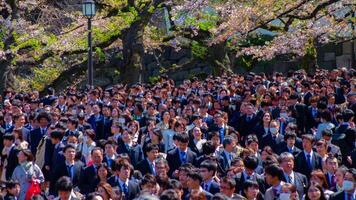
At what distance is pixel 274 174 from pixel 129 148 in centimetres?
382

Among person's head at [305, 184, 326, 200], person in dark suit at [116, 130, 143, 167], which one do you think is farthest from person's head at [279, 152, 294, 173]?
person in dark suit at [116, 130, 143, 167]

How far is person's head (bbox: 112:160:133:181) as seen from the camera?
1020 cm

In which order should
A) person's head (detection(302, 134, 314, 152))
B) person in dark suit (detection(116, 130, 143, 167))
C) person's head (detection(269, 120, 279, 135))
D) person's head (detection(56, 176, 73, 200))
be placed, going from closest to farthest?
person's head (detection(56, 176, 73, 200)) → person's head (detection(302, 134, 314, 152)) → person in dark suit (detection(116, 130, 143, 167)) → person's head (detection(269, 120, 279, 135))

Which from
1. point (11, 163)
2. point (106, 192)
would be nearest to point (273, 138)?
point (11, 163)

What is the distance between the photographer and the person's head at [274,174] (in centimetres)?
927

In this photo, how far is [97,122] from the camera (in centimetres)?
1537

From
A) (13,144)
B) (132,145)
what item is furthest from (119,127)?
(13,144)

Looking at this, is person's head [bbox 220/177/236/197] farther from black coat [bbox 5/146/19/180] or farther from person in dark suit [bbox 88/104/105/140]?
person in dark suit [bbox 88/104/105/140]

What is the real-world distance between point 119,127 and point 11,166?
84.7 inches

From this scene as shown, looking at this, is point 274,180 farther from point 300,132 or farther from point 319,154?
point 300,132

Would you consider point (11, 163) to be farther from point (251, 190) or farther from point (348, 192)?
point (348, 192)

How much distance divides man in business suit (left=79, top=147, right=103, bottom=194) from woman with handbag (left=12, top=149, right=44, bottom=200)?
0.62m

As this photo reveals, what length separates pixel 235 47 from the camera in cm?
2600

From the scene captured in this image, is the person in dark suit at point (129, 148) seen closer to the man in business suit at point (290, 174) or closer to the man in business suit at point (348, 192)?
the man in business suit at point (290, 174)
